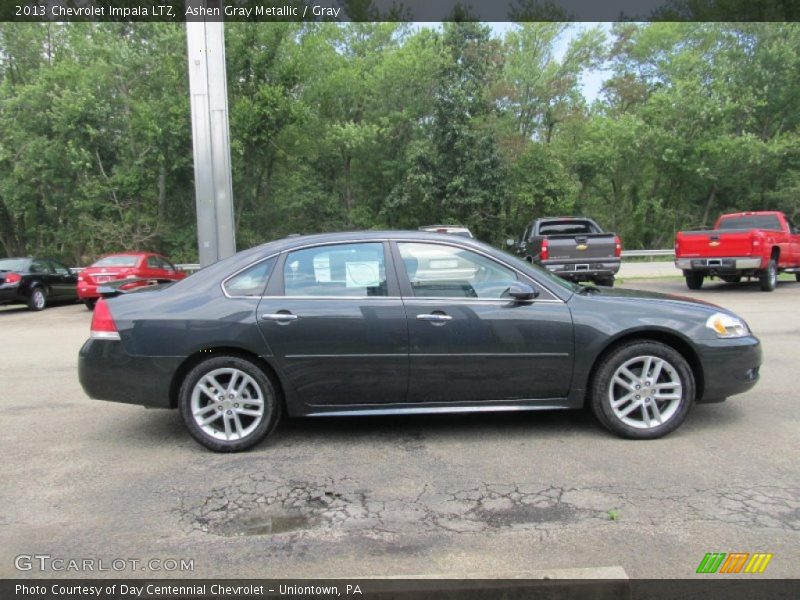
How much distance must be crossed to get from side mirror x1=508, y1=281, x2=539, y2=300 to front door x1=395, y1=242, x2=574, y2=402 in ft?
0.18

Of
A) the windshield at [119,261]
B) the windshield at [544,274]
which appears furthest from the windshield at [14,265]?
the windshield at [544,274]

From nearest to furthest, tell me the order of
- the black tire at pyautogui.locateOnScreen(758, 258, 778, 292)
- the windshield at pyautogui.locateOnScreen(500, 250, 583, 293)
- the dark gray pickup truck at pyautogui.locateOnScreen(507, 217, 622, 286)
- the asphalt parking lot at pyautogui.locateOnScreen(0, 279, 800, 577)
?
the asphalt parking lot at pyautogui.locateOnScreen(0, 279, 800, 577) < the windshield at pyautogui.locateOnScreen(500, 250, 583, 293) < the dark gray pickup truck at pyautogui.locateOnScreen(507, 217, 622, 286) < the black tire at pyautogui.locateOnScreen(758, 258, 778, 292)

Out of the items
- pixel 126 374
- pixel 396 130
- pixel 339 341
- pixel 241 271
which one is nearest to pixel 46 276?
pixel 126 374

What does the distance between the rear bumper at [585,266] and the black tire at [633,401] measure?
933 centimetres

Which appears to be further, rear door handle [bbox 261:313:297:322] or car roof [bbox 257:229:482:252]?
car roof [bbox 257:229:482:252]

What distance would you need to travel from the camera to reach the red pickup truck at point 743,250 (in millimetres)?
13742

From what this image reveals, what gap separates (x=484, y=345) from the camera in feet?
14.4

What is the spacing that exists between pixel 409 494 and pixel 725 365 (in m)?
2.53

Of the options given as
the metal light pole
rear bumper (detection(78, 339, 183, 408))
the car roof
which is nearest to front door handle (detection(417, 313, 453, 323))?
the car roof

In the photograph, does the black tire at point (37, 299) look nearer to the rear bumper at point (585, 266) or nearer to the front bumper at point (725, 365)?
the rear bumper at point (585, 266)

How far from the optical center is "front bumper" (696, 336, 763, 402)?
448cm

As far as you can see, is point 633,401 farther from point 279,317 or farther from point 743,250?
point 743,250

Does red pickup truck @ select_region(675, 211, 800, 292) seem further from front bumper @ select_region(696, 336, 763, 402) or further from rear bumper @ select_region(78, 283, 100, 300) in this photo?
rear bumper @ select_region(78, 283, 100, 300)

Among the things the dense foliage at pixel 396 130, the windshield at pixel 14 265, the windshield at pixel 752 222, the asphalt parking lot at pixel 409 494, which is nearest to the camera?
the asphalt parking lot at pixel 409 494
